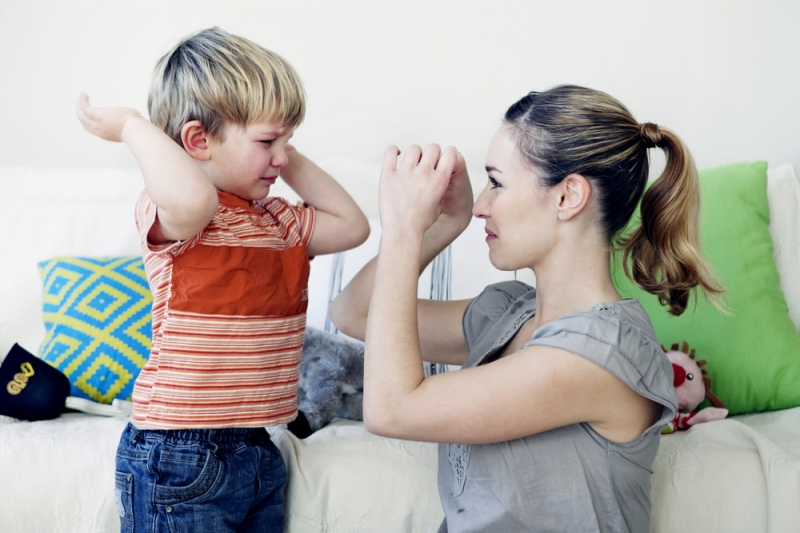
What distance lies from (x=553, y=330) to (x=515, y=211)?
0.67 feet

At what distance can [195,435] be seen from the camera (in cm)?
113

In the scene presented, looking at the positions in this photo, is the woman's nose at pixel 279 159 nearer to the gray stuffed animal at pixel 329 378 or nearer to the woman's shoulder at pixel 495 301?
the woman's shoulder at pixel 495 301

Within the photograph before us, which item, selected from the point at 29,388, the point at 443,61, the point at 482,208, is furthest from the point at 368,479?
the point at 443,61

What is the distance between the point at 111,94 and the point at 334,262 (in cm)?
99

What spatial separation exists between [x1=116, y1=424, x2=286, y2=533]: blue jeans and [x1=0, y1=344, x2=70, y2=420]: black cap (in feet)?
1.79

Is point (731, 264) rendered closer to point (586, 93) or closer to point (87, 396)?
point (586, 93)

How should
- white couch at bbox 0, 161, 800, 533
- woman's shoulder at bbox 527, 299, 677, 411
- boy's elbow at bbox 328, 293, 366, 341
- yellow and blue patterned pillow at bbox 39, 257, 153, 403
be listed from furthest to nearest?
yellow and blue patterned pillow at bbox 39, 257, 153, 403
boy's elbow at bbox 328, 293, 366, 341
white couch at bbox 0, 161, 800, 533
woman's shoulder at bbox 527, 299, 677, 411

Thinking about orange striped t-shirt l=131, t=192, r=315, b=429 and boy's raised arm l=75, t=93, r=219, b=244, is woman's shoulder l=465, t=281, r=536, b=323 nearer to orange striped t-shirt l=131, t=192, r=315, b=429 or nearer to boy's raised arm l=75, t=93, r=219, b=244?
orange striped t-shirt l=131, t=192, r=315, b=429

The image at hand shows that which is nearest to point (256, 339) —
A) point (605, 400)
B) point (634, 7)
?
point (605, 400)

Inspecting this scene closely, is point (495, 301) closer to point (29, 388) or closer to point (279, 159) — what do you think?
point (279, 159)

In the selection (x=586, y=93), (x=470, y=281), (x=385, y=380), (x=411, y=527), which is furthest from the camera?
(x=470, y=281)

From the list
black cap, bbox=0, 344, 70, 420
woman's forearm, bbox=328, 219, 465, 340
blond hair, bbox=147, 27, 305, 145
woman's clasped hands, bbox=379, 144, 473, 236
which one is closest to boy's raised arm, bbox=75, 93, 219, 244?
blond hair, bbox=147, 27, 305, 145

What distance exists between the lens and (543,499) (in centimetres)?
106

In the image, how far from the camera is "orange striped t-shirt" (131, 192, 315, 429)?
1.12 metres
